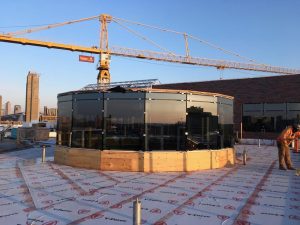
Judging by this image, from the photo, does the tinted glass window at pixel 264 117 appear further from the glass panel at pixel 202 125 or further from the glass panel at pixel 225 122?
the glass panel at pixel 202 125

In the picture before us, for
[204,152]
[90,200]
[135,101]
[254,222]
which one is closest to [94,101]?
[135,101]

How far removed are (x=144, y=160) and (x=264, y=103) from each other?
27711 millimetres

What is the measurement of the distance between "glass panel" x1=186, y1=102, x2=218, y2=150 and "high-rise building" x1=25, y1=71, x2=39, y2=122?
511 ft

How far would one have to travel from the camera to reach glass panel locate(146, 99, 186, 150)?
15.6 m

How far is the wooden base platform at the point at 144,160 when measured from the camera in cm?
1523

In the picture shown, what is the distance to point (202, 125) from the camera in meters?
16.7

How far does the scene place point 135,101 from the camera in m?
15.8

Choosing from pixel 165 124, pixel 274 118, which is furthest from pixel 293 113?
pixel 165 124

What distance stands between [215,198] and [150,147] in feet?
18.9

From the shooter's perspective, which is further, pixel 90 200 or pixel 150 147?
pixel 150 147

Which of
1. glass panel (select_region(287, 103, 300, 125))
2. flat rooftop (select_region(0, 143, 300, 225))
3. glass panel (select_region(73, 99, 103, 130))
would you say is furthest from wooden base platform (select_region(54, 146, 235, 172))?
glass panel (select_region(287, 103, 300, 125))

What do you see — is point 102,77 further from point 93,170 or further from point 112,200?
point 112,200

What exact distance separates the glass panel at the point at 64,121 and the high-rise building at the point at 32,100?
497 ft

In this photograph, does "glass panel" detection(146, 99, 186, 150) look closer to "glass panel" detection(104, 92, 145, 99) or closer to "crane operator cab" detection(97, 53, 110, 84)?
"glass panel" detection(104, 92, 145, 99)
